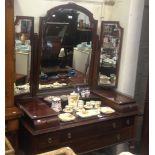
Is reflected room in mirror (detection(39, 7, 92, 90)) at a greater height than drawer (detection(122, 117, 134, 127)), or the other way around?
reflected room in mirror (detection(39, 7, 92, 90))

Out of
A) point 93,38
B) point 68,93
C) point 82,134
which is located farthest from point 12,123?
point 93,38

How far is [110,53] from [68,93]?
21.5 inches

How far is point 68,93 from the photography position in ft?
7.24

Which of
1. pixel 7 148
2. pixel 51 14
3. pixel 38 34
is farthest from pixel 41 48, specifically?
pixel 7 148

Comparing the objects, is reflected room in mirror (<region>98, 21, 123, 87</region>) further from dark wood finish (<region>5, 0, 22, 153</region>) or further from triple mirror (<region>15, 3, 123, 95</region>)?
dark wood finish (<region>5, 0, 22, 153</region>)

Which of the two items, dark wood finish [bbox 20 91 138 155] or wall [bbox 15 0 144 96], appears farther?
wall [bbox 15 0 144 96]

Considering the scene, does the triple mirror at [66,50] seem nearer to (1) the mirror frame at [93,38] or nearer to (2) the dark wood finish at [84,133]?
(1) the mirror frame at [93,38]

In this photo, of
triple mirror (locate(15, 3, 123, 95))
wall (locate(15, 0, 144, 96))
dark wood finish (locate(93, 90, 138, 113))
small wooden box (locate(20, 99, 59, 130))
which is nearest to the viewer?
small wooden box (locate(20, 99, 59, 130))

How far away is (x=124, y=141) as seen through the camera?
2139 millimetres

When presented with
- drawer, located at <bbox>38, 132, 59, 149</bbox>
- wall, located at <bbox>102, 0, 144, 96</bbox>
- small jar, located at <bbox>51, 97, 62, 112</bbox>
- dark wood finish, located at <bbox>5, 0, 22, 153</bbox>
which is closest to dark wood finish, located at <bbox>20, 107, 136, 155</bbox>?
drawer, located at <bbox>38, 132, 59, 149</bbox>

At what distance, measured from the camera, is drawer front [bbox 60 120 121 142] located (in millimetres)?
1788

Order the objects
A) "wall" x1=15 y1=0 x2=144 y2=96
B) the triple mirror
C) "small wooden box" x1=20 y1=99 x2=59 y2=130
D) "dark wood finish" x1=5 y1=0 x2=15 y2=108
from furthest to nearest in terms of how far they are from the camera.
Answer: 1. "wall" x1=15 y1=0 x2=144 y2=96
2. the triple mirror
3. "small wooden box" x1=20 y1=99 x2=59 y2=130
4. "dark wood finish" x1=5 y1=0 x2=15 y2=108
